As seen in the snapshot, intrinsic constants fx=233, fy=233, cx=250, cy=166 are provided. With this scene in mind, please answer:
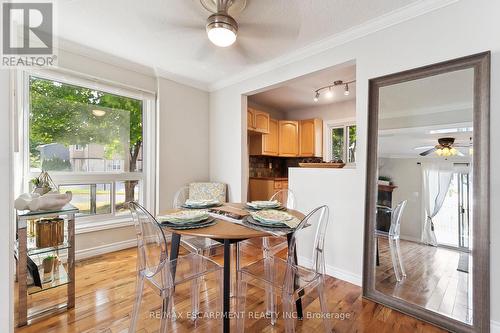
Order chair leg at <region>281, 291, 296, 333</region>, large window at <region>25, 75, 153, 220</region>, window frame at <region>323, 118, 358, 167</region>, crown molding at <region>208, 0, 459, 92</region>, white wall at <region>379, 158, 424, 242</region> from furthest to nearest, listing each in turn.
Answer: window frame at <region>323, 118, 358, 167</region>
large window at <region>25, 75, 153, 220</region>
white wall at <region>379, 158, 424, 242</region>
crown molding at <region>208, 0, 459, 92</region>
chair leg at <region>281, 291, 296, 333</region>

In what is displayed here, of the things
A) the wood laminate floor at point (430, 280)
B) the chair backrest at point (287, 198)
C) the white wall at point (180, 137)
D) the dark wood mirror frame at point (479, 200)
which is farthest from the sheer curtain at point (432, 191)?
the white wall at point (180, 137)

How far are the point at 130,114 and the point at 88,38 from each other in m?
1.01

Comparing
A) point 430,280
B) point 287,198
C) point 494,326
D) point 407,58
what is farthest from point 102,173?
point 494,326

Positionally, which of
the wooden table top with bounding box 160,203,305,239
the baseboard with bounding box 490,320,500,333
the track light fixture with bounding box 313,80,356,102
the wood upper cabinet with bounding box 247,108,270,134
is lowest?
the baseboard with bounding box 490,320,500,333

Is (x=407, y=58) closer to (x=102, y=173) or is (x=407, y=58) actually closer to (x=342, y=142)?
(x=342, y=142)

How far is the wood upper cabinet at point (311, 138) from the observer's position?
460cm

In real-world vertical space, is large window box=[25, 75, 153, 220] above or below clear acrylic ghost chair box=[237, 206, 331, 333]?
above

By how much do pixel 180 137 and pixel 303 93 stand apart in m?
2.20

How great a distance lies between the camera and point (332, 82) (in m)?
3.49

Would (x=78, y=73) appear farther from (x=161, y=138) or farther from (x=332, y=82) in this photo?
(x=332, y=82)

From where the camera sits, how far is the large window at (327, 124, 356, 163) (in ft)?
14.3

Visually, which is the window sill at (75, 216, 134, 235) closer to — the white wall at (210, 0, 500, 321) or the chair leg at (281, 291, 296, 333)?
the white wall at (210, 0, 500, 321)

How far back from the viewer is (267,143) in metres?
4.48

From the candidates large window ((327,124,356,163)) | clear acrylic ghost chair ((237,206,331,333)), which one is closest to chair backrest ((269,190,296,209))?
clear acrylic ghost chair ((237,206,331,333))
